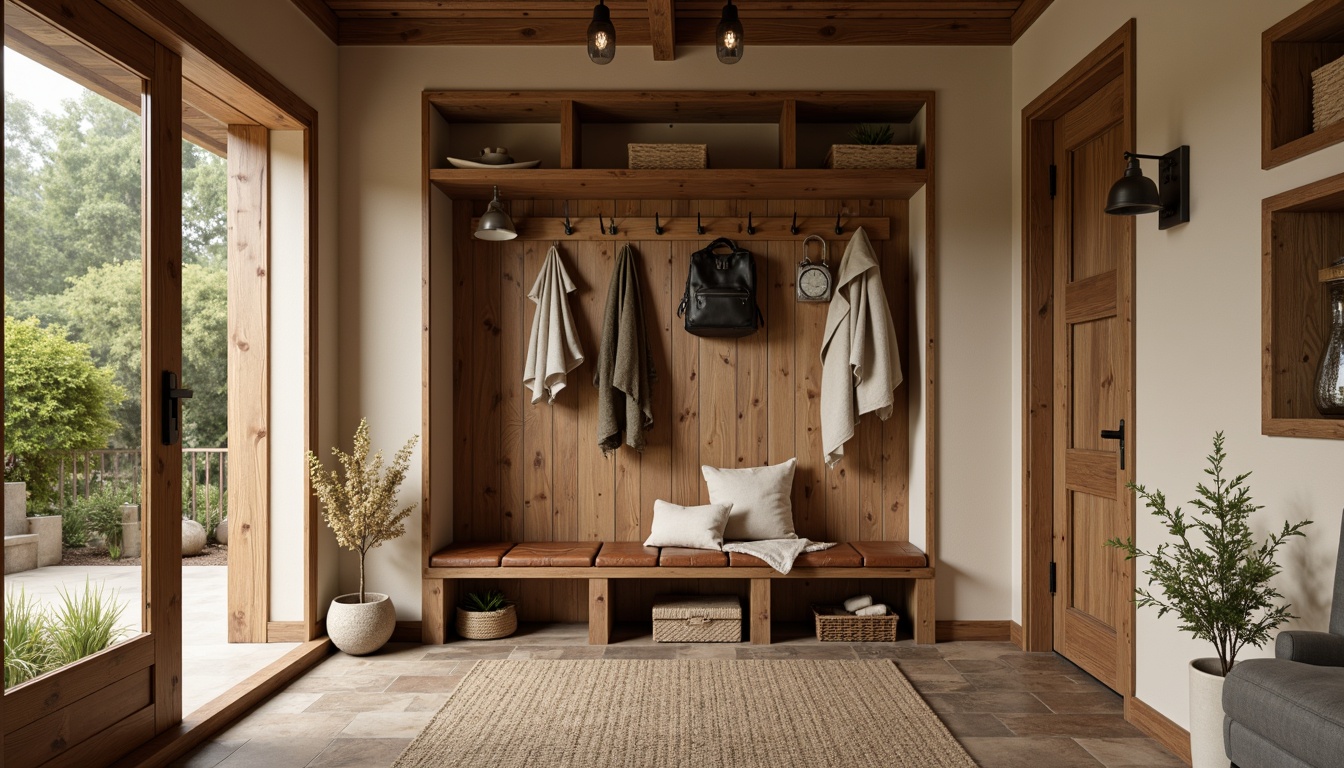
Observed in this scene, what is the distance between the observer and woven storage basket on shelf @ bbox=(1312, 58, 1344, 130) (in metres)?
2.06

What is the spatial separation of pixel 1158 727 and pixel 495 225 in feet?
10.5

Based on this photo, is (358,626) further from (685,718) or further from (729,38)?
(729,38)

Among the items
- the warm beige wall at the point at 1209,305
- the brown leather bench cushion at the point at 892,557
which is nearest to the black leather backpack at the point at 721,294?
the brown leather bench cushion at the point at 892,557

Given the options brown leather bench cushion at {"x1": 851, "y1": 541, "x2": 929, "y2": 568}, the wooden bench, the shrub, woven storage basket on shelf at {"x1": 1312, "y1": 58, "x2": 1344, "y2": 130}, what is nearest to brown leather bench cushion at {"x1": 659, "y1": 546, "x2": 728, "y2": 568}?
the wooden bench

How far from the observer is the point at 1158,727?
279cm

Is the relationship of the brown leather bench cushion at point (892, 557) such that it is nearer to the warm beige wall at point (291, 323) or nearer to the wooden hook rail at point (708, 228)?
the wooden hook rail at point (708, 228)

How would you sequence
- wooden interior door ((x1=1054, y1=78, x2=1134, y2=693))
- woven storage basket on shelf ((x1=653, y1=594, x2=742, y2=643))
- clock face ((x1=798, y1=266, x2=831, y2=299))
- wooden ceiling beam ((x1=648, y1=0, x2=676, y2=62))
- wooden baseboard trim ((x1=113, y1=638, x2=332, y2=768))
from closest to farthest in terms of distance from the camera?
wooden baseboard trim ((x1=113, y1=638, x2=332, y2=768)) → wooden interior door ((x1=1054, y1=78, x2=1134, y2=693)) → wooden ceiling beam ((x1=648, y1=0, x2=676, y2=62)) → woven storage basket on shelf ((x1=653, y1=594, x2=742, y2=643)) → clock face ((x1=798, y1=266, x2=831, y2=299))

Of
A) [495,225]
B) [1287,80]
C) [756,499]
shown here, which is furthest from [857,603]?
[1287,80]

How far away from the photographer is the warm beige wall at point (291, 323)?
363 centimetres

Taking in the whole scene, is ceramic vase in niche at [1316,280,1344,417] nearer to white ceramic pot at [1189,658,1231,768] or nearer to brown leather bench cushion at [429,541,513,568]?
white ceramic pot at [1189,658,1231,768]

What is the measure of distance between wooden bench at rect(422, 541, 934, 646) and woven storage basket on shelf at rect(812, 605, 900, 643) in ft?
0.41

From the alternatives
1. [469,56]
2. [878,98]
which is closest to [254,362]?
[469,56]

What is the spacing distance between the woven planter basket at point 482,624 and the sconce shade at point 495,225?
175 cm

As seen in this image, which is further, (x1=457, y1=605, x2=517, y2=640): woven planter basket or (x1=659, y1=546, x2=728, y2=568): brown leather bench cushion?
(x1=457, y1=605, x2=517, y2=640): woven planter basket
